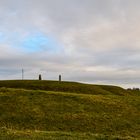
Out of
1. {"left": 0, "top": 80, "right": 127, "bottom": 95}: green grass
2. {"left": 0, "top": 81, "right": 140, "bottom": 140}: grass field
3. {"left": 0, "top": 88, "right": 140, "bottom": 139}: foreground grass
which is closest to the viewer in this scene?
{"left": 0, "top": 81, "right": 140, "bottom": 140}: grass field

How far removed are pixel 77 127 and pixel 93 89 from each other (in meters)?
28.7

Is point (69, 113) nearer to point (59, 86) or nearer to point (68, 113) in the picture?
point (68, 113)

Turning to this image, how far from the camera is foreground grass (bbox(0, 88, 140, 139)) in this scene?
126 ft

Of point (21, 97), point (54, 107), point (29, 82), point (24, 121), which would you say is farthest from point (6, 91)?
point (29, 82)

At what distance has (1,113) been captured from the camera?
4256 cm

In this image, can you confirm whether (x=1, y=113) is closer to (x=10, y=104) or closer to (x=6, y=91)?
(x=10, y=104)

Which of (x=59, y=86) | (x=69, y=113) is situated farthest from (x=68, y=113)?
(x=59, y=86)

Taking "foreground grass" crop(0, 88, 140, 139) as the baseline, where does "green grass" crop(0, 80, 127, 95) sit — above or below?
above

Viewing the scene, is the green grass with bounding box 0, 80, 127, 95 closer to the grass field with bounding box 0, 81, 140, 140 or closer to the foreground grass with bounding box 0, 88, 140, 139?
the grass field with bounding box 0, 81, 140, 140

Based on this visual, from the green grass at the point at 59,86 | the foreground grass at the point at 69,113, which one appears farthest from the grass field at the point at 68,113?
the green grass at the point at 59,86

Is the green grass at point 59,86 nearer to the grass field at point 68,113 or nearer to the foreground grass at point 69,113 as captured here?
the grass field at point 68,113

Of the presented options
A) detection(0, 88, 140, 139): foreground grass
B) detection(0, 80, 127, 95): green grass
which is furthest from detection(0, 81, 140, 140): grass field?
detection(0, 80, 127, 95): green grass

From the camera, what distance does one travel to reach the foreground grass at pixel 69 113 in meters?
38.4

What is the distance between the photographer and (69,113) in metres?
43.4
